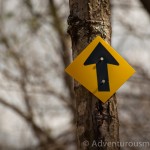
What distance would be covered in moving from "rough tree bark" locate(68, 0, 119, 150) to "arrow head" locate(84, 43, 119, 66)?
49 mm

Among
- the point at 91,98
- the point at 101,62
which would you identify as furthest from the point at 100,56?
the point at 91,98

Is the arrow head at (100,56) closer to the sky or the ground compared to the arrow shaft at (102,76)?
closer to the sky

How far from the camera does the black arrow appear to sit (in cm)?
175

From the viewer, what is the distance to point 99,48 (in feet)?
5.83

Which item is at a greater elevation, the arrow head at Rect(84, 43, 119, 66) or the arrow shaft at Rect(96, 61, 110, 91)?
the arrow head at Rect(84, 43, 119, 66)

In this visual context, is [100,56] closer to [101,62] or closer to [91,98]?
[101,62]

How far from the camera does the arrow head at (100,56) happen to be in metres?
1.77

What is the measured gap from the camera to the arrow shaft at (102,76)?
1.75 m

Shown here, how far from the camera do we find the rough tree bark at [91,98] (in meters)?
1.71

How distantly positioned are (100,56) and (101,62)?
0.09ft

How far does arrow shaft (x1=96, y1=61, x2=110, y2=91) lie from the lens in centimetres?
175

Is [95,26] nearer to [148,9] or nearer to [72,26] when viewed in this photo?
[72,26]

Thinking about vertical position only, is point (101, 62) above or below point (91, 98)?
above

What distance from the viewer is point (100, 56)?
5.86 feet
